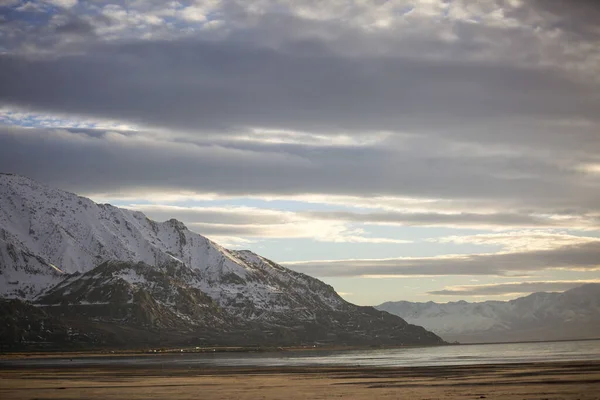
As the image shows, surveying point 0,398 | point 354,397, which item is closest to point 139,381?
point 0,398

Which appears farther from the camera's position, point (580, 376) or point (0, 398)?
point (580, 376)

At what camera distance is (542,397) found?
8912cm

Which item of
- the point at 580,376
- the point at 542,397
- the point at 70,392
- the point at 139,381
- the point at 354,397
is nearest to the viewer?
the point at 542,397

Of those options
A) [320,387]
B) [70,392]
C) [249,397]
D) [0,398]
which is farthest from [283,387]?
[0,398]

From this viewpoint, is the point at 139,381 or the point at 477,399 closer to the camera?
the point at 477,399

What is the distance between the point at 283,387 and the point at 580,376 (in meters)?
44.5

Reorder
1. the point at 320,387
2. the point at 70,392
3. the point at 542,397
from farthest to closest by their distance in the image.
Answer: the point at 320,387 < the point at 70,392 < the point at 542,397

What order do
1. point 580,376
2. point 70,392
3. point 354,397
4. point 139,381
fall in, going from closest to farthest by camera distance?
1. point 354,397
2. point 70,392
3. point 580,376
4. point 139,381

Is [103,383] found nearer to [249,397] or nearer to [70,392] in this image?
[70,392]

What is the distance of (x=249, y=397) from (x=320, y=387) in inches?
771

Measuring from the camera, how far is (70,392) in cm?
10581

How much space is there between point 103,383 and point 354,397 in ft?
156

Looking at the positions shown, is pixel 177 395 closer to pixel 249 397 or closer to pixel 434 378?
pixel 249 397

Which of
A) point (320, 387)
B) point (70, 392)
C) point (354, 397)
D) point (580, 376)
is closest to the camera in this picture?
point (354, 397)
